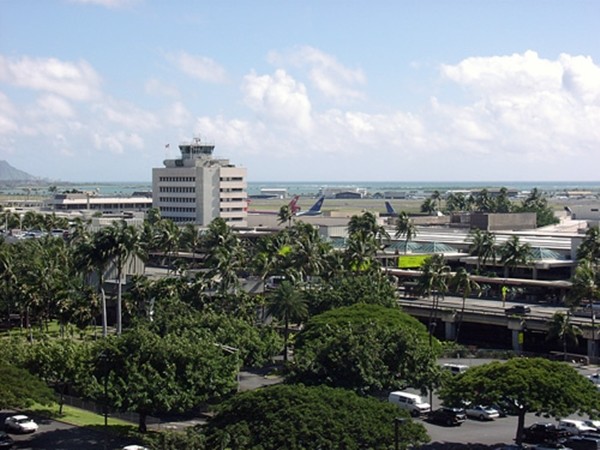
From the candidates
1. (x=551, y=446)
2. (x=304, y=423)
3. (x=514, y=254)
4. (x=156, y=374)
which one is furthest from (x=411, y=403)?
(x=514, y=254)

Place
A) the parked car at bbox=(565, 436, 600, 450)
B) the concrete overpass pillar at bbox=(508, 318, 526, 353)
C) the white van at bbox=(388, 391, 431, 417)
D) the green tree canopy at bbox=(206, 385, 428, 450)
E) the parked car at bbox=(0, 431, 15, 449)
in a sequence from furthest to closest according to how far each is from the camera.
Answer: the concrete overpass pillar at bbox=(508, 318, 526, 353) < the white van at bbox=(388, 391, 431, 417) < the parked car at bbox=(0, 431, 15, 449) < the parked car at bbox=(565, 436, 600, 450) < the green tree canopy at bbox=(206, 385, 428, 450)

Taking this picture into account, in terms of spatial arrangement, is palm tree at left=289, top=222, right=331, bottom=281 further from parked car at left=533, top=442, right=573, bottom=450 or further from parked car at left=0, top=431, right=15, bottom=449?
parked car at left=533, top=442, right=573, bottom=450

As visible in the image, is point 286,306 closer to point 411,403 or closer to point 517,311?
point 411,403

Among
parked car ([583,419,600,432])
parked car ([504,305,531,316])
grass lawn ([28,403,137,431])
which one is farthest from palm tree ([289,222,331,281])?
parked car ([583,419,600,432])

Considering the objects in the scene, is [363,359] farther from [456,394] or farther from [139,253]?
[139,253]

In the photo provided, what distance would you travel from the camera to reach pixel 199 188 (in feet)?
627

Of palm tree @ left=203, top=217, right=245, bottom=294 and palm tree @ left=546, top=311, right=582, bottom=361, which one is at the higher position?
palm tree @ left=203, top=217, right=245, bottom=294

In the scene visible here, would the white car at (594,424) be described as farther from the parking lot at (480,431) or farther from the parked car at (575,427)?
the parking lot at (480,431)

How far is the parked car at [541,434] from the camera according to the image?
59875 millimetres

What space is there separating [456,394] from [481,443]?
458 cm

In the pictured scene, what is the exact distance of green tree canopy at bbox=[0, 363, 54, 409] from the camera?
59812mm

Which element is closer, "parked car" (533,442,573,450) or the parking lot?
"parked car" (533,442,573,450)

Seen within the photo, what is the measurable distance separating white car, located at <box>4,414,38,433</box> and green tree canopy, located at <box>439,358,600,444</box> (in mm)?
27195

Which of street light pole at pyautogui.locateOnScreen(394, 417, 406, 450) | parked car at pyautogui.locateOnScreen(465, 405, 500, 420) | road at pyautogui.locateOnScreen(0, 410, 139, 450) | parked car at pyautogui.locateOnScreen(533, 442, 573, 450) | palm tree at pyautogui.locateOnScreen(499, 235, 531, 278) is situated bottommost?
road at pyautogui.locateOnScreen(0, 410, 139, 450)
